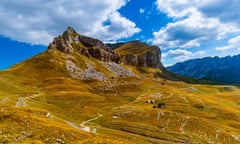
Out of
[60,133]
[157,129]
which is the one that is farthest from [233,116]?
[60,133]

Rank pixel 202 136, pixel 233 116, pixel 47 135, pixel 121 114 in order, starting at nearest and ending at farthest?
pixel 47 135 → pixel 202 136 → pixel 121 114 → pixel 233 116

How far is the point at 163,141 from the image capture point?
112062mm

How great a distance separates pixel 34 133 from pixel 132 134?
67.3 meters

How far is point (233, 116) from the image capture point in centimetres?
16988

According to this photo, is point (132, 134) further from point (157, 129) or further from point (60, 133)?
point (60, 133)

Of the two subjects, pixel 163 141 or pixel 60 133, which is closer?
pixel 60 133

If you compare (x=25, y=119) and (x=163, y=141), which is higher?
(x=25, y=119)

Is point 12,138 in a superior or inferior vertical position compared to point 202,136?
superior

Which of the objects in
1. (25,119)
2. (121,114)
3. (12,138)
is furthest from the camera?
(121,114)

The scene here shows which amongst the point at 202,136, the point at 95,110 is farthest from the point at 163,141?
the point at 95,110

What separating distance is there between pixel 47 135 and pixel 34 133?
278 centimetres

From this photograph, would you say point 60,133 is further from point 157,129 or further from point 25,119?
point 157,129

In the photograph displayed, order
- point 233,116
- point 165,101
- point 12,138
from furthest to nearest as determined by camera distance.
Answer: point 165,101 < point 233,116 < point 12,138

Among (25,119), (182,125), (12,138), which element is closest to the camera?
(12,138)
